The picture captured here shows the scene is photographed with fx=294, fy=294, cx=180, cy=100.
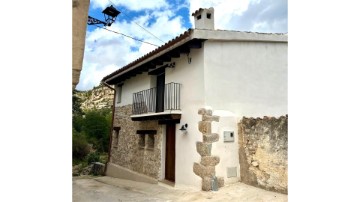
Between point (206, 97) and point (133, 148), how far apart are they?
4.93 metres

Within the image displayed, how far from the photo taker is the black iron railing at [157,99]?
8.95 metres

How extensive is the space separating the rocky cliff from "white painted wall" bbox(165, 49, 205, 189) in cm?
1631

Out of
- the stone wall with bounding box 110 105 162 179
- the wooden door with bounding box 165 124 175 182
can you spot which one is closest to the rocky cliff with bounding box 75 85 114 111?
the stone wall with bounding box 110 105 162 179

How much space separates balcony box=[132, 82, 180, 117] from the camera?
8.95 meters

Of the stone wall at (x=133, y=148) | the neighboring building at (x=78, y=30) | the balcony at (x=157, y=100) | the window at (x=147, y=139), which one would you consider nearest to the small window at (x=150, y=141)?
the window at (x=147, y=139)

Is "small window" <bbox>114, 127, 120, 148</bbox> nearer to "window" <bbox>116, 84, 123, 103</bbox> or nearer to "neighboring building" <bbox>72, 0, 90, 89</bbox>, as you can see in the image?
"window" <bbox>116, 84, 123, 103</bbox>

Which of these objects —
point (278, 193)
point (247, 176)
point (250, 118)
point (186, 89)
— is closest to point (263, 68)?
point (250, 118)

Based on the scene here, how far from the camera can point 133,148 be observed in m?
11.5

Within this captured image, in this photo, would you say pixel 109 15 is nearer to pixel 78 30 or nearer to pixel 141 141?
pixel 141 141

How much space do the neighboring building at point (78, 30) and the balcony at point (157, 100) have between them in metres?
6.69

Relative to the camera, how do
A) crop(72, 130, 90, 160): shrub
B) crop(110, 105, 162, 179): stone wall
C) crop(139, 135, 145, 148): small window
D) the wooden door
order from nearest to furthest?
the wooden door, crop(110, 105, 162, 179): stone wall, crop(139, 135, 145, 148): small window, crop(72, 130, 90, 160): shrub

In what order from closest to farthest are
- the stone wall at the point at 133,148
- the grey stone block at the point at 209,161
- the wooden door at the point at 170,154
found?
the grey stone block at the point at 209,161
the wooden door at the point at 170,154
the stone wall at the point at 133,148

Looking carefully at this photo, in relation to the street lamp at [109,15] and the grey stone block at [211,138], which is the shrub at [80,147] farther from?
the grey stone block at [211,138]
